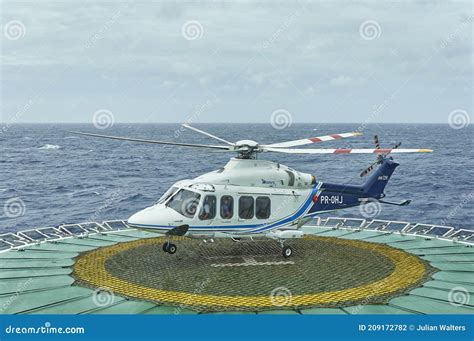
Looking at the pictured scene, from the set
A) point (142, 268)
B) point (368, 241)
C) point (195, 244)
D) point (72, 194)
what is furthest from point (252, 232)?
point (72, 194)

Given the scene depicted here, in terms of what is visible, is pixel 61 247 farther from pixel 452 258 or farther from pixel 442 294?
pixel 452 258

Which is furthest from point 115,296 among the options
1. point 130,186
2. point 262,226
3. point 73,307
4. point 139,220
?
point 130,186

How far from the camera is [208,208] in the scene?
16797mm

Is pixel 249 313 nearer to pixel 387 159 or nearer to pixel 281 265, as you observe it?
pixel 281 265

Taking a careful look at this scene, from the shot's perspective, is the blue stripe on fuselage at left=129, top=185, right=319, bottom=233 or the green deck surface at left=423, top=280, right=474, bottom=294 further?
the blue stripe on fuselage at left=129, top=185, right=319, bottom=233

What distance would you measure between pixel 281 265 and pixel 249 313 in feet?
14.4

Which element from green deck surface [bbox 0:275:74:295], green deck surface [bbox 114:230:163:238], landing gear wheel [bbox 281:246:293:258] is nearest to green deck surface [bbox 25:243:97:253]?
green deck surface [bbox 114:230:163:238]

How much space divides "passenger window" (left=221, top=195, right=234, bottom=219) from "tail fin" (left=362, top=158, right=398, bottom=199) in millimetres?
5494

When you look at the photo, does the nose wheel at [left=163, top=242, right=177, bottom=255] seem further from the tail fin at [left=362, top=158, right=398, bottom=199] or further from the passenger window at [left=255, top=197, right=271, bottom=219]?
the tail fin at [left=362, top=158, right=398, bottom=199]

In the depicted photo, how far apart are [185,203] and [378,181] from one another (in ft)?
25.1

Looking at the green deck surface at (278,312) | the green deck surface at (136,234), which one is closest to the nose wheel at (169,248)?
the green deck surface at (136,234)

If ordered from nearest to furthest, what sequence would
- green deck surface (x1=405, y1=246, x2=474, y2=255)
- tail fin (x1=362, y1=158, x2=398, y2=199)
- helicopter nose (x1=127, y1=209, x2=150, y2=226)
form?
helicopter nose (x1=127, y1=209, x2=150, y2=226) < green deck surface (x1=405, y1=246, x2=474, y2=255) < tail fin (x1=362, y1=158, x2=398, y2=199)

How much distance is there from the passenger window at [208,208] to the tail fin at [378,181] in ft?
20.1

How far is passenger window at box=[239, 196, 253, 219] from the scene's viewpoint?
1719 centimetres
